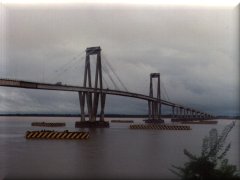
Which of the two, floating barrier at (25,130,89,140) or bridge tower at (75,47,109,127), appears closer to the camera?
floating barrier at (25,130,89,140)

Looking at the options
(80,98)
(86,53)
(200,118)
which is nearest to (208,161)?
(80,98)

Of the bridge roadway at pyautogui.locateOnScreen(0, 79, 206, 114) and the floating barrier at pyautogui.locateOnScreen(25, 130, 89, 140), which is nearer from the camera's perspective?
the floating barrier at pyautogui.locateOnScreen(25, 130, 89, 140)

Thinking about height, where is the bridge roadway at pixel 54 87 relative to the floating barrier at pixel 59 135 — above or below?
above

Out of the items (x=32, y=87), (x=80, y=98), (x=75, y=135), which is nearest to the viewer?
(x=75, y=135)

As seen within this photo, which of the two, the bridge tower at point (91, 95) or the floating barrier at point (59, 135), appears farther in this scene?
the bridge tower at point (91, 95)

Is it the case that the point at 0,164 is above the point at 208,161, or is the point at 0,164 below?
below

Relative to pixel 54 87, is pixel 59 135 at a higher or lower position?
lower

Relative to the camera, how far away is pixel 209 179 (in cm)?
859

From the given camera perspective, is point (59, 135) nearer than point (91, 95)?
Yes

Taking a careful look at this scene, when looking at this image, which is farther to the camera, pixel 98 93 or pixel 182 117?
pixel 182 117

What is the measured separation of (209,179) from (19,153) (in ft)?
89.1

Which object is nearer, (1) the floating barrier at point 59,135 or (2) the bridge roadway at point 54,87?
(1) the floating barrier at point 59,135

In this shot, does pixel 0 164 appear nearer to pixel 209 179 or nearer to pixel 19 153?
pixel 19 153

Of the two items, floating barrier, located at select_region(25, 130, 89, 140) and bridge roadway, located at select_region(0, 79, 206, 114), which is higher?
bridge roadway, located at select_region(0, 79, 206, 114)
